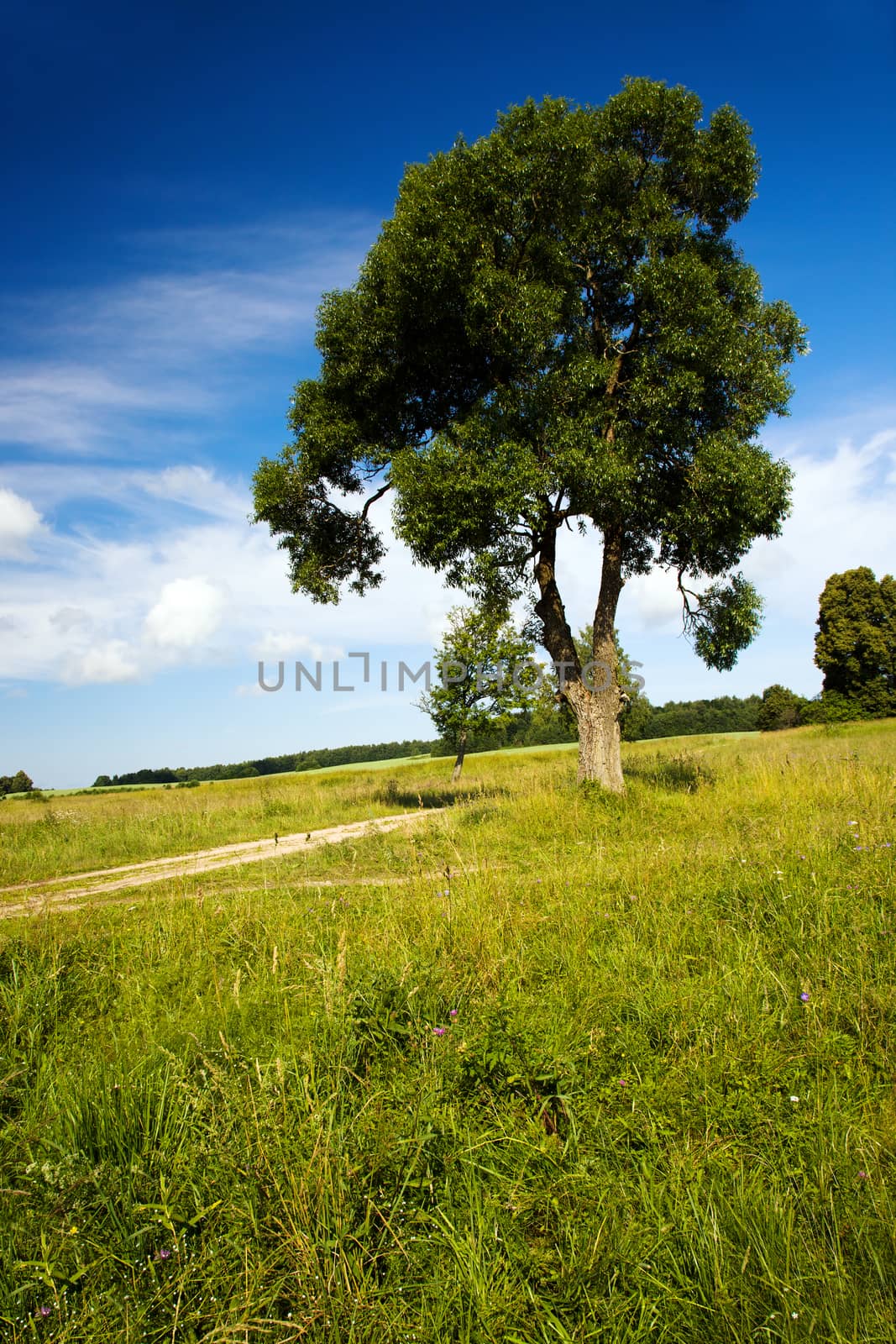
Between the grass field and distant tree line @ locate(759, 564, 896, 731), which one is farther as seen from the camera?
distant tree line @ locate(759, 564, 896, 731)

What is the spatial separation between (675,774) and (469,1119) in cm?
1226

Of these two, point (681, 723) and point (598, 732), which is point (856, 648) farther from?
point (598, 732)

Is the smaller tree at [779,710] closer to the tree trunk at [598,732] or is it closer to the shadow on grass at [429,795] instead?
the shadow on grass at [429,795]

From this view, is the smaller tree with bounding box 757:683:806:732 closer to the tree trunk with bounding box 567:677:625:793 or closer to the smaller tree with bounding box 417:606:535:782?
the smaller tree with bounding box 417:606:535:782

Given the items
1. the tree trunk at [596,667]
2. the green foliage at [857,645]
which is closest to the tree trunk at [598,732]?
the tree trunk at [596,667]

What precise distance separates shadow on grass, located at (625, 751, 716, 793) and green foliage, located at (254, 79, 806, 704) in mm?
2408

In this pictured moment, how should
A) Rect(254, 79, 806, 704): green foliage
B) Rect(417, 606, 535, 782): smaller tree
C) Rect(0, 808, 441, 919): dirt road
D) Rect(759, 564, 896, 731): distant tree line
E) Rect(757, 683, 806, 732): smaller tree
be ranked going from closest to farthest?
Rect(0, 808, 441, 919): dirt road → Rect(254, 79, 806, 704): green foliage → Rect(417, 606, 535, 782): smaller tree → Rect(759, 564, 896, 731): distant tree line → Rect(757, 683, 806, 732): smaller tree

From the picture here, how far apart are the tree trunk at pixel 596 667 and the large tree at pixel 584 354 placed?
0.05m

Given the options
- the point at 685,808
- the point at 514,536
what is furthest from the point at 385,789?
the point at 685,808

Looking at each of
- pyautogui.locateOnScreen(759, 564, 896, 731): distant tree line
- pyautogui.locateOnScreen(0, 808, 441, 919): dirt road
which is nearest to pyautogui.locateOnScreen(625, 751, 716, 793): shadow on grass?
pyautogui.locateOnScreen(0, 808, 441, 919): dirt road

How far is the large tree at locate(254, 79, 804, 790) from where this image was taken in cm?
1160

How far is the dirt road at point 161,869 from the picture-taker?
7.98m

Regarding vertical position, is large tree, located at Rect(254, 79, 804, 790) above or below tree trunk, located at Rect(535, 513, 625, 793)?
above

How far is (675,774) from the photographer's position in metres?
14.1
